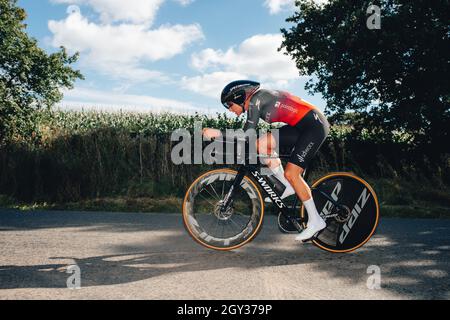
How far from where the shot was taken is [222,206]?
15.4 feet

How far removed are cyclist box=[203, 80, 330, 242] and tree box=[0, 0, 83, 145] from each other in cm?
1269

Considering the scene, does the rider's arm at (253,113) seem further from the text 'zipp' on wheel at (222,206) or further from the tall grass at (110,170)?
the tall grass at (110,170)

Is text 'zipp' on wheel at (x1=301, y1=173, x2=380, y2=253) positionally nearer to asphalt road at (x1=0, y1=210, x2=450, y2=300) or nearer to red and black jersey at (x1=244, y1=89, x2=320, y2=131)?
asphalt road at (x1=0, y1=210, x2=450, y2=300)

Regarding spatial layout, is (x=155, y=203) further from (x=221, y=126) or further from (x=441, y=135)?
(x=441, y=135)

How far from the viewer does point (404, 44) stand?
14.1 metres

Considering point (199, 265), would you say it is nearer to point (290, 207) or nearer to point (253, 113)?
point (290, 207)

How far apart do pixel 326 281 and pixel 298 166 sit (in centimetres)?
131

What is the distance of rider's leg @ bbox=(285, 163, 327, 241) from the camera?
446cm

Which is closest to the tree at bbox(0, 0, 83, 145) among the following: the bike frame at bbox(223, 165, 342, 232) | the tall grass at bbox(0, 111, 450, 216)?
the tall grass at bbox(0, 111, 450, 216)

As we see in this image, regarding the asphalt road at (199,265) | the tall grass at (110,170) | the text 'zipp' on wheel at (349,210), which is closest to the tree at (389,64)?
the tall grass at (110,170)

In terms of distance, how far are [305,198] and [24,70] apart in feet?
50.9

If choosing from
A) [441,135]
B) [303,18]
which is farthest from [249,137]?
[303,18]

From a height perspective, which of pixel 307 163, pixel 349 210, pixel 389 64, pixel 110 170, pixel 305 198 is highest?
pixel 389 64

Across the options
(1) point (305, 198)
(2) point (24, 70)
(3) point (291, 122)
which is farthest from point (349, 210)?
(2) point (24, 70)
